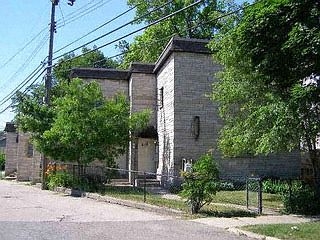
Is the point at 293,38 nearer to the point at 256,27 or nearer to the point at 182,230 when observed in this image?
the point at 256,27

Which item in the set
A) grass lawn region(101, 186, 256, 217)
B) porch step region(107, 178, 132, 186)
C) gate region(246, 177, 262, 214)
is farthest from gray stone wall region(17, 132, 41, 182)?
gate region(246, 177, 262, 214)

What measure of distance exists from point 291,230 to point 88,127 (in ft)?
41.6

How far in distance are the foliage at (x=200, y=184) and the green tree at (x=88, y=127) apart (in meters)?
8.26

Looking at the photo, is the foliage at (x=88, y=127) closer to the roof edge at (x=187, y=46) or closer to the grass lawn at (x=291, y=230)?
the roof edge at (x=187, y=46)

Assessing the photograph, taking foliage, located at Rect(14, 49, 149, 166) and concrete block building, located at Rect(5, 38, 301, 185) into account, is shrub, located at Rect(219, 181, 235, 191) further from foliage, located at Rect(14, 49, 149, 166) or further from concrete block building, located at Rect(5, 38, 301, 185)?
foliage, located at Rect(14, 49, 149, 166)

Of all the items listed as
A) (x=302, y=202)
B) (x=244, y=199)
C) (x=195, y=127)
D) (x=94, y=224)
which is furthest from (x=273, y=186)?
(x=94, y=224)

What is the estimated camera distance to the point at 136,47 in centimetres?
4297

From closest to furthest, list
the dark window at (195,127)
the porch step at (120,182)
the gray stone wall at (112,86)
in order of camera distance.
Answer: the dark window at (195,127), the porch step at (120,182), the gray stone wall at (112,86)

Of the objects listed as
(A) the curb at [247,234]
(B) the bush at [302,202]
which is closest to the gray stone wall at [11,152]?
(B) the bush at [302,202]

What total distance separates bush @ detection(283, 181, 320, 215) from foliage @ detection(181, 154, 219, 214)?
2358mm

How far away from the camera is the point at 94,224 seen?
12219 millimetres

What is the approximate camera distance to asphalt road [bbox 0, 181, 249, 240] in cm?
1056

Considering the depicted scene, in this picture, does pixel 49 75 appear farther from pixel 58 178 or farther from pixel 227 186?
pixel 227 186

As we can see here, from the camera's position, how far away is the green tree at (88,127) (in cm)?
2202
